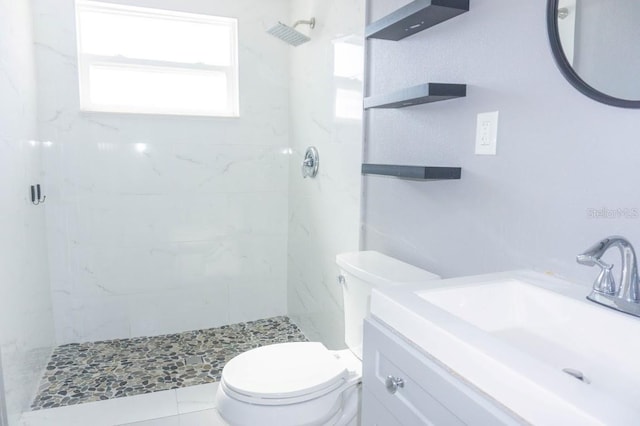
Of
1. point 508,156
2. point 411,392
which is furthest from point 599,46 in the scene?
point 411,392

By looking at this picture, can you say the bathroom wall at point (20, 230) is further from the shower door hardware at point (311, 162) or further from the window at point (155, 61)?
the shower door hardware at point (311, 162)

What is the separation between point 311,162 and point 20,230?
1.53 m

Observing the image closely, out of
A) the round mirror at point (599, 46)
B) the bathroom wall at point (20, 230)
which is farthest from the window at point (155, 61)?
the round mirror at point (599, 46)

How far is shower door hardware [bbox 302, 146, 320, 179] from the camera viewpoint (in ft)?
8.56

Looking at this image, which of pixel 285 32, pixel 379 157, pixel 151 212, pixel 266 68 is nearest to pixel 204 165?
pixel 151 212

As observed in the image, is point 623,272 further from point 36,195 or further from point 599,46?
point 36,195

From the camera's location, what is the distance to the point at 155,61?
2.82m

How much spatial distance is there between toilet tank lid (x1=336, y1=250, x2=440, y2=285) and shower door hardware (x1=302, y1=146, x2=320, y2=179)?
0.97m

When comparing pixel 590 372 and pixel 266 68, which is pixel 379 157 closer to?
pixel 590 372

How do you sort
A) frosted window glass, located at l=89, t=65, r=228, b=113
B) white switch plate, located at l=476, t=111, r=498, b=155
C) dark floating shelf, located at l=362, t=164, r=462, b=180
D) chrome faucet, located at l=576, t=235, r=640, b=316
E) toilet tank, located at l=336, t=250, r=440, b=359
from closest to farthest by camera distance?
chrome faucet, located at l=576, t=235, r=640, b=316, white switch plate, located at l=476, t=111, r=498, b=155, dark floating shelf, located at l=362, t=164, r=462, b=180, toilet tank, located at l=336, t=250, r=440, b=359, frosted window glass, located at l=89, t=65, r=228, b=113

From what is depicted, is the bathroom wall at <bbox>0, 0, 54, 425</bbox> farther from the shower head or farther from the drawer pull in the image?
the drawer pull

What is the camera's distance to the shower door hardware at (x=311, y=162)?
8.56ft

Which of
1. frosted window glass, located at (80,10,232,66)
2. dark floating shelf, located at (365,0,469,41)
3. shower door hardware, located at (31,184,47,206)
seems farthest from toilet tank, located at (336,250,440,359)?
frosted window glass, located at (80,10,232,66)

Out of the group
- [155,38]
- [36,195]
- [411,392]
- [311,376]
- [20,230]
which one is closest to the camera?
[411,392]
